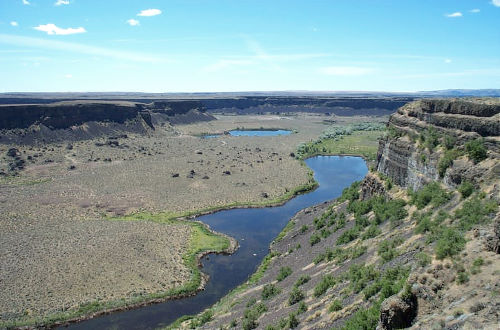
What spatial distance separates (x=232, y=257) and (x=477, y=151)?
2804 centimetres

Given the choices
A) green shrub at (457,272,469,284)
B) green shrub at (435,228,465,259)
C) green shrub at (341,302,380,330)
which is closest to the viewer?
green shrub at (457,272,469,284)

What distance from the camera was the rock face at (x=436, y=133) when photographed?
96.0 feet

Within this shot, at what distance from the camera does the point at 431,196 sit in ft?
99.2

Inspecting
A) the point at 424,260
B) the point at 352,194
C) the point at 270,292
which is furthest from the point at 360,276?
the point at 352,194

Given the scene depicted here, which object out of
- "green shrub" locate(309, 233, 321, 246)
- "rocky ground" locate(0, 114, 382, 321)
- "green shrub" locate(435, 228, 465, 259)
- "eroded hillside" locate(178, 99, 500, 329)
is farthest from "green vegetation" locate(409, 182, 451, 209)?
"rocky ground" locate(0, 114, 382, 321)

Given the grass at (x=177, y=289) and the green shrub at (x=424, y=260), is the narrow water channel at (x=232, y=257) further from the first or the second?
the green shrub at (x=424, y=260)

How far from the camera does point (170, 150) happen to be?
375 feet

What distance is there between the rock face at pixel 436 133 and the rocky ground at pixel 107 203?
24904mm

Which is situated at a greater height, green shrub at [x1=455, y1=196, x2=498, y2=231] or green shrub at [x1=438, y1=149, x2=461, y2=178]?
green shrub at [x1=438, y1=149, x2=461, y2=178]

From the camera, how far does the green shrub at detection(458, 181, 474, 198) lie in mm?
26641

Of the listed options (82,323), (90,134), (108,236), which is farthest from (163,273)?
(90,134)

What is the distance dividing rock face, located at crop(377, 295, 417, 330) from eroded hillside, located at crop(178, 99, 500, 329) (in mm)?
40

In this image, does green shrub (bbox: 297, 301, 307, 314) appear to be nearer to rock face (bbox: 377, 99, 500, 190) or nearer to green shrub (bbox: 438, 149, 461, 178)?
rock face (bbox: 377, 99, 500, 190)

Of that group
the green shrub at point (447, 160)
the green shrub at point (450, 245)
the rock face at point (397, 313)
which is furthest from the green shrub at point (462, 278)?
the green shrub at point (447, 160)
